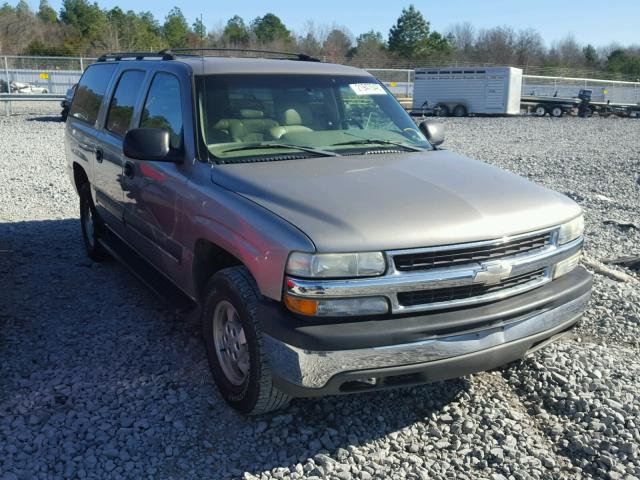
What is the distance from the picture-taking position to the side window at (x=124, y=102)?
5237 mm

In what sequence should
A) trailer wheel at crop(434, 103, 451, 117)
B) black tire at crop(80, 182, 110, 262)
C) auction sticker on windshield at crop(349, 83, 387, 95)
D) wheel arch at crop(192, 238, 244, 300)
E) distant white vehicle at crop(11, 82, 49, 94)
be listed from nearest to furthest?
wheel arch at crop(192, 238, 244, 300), auction sticker on windshield at crop(349, 83, 387, 95), black tire at crop(80, 182, 110, 262), distant white vehicle at crop(11, 82, 49, 94), trailer wheel at crop(434, 103, 451, 117)

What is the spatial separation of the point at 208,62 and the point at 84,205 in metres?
2.86

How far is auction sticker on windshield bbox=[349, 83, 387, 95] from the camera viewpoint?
16.5 feet

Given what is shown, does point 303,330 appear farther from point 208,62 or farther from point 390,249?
point 208,62

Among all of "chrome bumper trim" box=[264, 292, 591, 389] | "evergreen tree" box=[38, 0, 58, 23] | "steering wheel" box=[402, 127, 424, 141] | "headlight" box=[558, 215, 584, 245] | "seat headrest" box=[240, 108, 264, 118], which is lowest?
"chrome bumper trim" box=[264, 292, 591, 389]

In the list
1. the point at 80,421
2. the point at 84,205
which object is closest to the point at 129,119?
the point at 84,205

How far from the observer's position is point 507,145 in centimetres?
1914

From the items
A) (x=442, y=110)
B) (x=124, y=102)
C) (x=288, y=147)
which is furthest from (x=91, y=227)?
(x=442, y=110)

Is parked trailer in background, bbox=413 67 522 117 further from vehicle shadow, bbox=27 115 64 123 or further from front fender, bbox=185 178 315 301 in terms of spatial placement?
front fender, bbox=185 178 315 301

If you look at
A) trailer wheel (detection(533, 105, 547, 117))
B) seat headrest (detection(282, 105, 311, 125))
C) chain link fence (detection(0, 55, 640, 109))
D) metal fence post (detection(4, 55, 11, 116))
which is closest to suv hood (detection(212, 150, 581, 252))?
seat headrest (detection(282, 105, 311, 125))

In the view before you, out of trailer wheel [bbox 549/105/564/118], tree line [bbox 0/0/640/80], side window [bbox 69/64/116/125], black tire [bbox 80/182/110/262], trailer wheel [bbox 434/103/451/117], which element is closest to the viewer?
side window [bbox 69/64/116/125]

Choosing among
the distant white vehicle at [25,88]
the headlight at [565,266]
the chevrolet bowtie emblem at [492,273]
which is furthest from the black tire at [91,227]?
the distant white vehicle at [25,88]

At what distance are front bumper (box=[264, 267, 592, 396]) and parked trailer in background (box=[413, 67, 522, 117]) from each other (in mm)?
30853

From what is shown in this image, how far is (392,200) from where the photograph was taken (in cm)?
346
